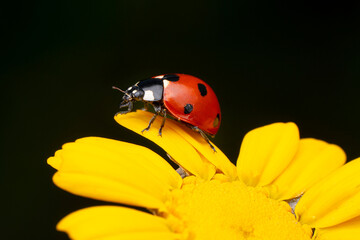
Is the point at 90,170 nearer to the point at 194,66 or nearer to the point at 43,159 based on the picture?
the point at 43,159

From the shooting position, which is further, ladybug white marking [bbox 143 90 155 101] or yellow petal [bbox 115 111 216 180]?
ladybug white marking [bbox 143 90 155 101]

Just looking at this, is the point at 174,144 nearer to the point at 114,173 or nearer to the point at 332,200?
the point at 114,173

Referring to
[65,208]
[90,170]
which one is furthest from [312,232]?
[65,208]

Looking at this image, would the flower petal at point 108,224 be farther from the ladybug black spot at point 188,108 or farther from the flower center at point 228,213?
the ladybug black spot at point 188,108

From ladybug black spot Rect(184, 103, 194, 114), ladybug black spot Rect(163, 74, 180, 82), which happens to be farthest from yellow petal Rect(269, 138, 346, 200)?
ladybug black spot Rect(163, 74, 180, 82)

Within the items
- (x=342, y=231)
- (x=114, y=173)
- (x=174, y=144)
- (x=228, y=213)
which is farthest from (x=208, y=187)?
(x=342, y=231)

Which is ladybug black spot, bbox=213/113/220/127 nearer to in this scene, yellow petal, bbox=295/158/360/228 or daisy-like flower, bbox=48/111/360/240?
daisy-like flower, bbox=48/111/360/240
